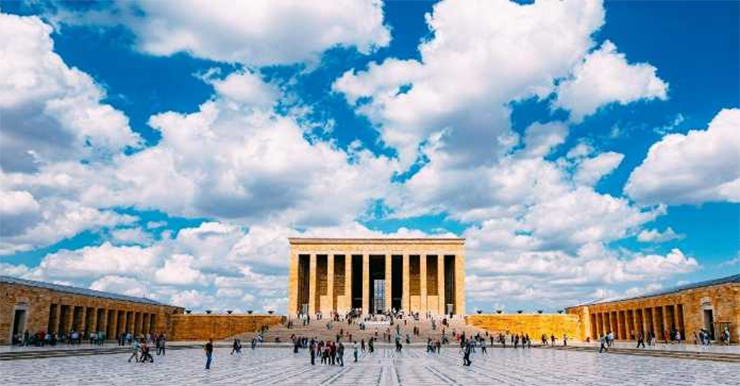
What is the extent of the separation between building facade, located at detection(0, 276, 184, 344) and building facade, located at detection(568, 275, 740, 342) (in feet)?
130

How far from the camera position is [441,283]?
64812 millimetres

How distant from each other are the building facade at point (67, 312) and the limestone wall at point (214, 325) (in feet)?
4.31

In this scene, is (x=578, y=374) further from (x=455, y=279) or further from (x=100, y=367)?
(x=455, y=279)

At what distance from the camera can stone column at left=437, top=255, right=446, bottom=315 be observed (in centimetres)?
6444

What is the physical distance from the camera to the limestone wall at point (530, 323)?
57062 mm

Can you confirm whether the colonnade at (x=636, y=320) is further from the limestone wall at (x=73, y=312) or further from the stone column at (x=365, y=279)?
the limestone wall at (x=73, y=312)

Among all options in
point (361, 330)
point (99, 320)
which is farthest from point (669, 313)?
point (99, 320)

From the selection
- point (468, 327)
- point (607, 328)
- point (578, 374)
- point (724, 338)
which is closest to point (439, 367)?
point (578, 374)

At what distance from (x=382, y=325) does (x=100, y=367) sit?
32515 millimetres

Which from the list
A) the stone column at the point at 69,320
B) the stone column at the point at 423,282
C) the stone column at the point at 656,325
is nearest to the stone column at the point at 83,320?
the stone column at the point at 69,320

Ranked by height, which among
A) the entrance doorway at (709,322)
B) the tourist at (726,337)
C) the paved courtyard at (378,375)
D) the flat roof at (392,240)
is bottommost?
the paved courtyard at (378,375)

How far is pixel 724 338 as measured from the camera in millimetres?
32062

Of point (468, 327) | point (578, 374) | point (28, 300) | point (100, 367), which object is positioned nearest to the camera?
point (578, 374)

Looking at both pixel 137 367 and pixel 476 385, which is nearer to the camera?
pixel 476 385
